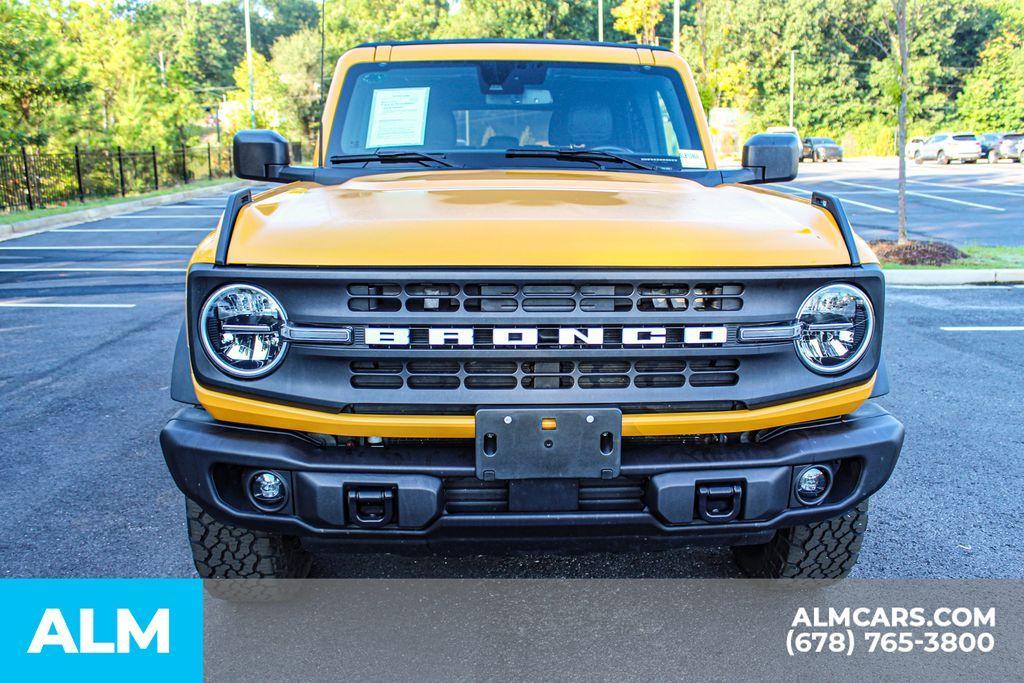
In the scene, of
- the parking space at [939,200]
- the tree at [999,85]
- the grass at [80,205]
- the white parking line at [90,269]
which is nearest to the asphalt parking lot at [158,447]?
Answer: the white parking line at [90,269]

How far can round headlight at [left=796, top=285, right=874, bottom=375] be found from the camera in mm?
2613

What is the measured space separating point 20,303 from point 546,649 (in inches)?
332

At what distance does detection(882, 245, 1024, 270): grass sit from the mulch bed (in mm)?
131

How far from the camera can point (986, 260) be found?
12000 millimetres

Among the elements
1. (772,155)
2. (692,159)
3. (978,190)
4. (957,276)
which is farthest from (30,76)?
(978,190)

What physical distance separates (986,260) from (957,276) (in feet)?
4.67

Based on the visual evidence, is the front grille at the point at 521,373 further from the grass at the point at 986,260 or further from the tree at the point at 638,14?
the tree at the point at 638,14

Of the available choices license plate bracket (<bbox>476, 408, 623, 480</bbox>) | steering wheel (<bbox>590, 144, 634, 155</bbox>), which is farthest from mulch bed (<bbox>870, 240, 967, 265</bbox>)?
license plate bracket (<bbox>476, 408, 623, 480</bbox>)

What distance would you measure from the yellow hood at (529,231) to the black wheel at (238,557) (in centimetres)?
90

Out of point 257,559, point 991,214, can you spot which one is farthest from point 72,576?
point 991,214

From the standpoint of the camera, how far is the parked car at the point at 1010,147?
41.1 m

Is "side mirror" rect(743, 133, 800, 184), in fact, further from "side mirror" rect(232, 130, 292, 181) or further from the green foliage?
the green foliage

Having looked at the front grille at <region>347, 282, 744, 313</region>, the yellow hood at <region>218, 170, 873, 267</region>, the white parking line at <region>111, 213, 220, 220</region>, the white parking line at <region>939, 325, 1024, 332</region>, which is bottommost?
the white parking line at <region>939, 325, 1024, 332</region>

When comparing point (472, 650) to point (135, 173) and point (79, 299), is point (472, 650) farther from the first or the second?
point (135, 173)
